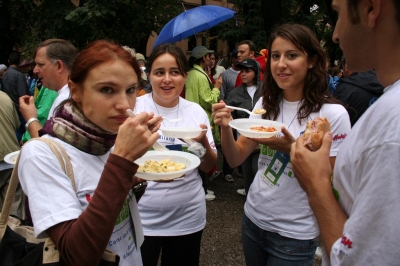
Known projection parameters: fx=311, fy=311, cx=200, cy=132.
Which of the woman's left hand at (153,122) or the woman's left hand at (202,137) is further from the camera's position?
the woman's left hand at (202,137)

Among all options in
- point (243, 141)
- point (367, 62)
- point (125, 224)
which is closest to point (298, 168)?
point (367, 62)

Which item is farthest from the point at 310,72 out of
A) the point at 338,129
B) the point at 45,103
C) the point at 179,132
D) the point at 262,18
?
the point at 262,18

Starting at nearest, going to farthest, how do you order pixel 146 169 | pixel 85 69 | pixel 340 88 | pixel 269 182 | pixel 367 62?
pixel 367 62 → pixel 85 69 → pixel 146 169 → pixel 269 182 → pixel 340 88

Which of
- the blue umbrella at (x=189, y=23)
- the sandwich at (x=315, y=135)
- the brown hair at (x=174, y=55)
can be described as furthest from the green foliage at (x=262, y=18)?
the sandwich at (x=315, y=135)

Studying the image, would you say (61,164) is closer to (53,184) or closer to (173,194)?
(53,184)

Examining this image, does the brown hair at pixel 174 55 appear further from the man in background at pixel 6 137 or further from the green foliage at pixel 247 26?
the green foliage at pixel 247 26

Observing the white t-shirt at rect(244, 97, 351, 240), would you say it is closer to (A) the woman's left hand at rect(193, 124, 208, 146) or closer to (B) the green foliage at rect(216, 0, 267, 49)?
(A) the woman's left hand at rect(193, 124, 208, 146)

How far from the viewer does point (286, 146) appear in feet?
6.26

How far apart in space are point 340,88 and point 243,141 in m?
1.69

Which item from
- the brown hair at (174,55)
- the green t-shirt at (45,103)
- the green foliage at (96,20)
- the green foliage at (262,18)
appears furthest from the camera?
the green foliage at (262,18)

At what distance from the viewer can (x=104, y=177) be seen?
113 centimetres

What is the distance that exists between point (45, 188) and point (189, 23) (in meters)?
4.94

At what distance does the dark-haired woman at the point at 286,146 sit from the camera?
1871 mm

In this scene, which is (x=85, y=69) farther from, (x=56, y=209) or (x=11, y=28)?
(x=11, y=28)
